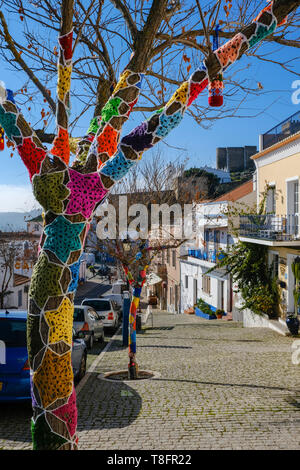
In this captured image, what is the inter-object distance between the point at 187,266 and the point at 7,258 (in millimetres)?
14443

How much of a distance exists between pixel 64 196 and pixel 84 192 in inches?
7.1

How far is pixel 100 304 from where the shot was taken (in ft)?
65.9

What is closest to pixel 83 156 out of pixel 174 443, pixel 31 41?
pixel 31 41

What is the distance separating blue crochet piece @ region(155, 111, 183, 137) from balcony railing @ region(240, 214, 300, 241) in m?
12.6

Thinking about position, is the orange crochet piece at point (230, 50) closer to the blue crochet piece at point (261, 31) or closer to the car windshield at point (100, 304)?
the blue crochet piece at point (261, 31)

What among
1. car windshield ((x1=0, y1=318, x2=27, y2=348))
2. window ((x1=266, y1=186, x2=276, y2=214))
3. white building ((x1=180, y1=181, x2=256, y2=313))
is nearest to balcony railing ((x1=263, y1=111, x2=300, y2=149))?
window ((x1=266, y1=186, x2=276, y2=214))

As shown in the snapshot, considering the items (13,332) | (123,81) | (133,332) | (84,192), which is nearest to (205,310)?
(133,332)

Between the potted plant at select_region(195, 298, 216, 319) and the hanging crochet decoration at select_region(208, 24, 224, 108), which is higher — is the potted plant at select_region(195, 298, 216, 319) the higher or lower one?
the lower one

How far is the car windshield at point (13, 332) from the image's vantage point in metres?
7.34

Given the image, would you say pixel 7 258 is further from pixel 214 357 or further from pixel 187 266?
pixel 214 357

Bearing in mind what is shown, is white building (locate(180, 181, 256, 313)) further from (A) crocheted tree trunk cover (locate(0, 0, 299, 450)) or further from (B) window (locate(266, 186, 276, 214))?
(A) crocheted tree trunk cover (locate(0, 0, 299, 450))

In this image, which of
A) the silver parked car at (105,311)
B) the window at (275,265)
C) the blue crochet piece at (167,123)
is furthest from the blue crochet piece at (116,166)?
the silver parked car at (105,311)

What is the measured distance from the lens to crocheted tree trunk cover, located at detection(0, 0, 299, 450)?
3811 mm

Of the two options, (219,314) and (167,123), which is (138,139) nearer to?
(167,123)
